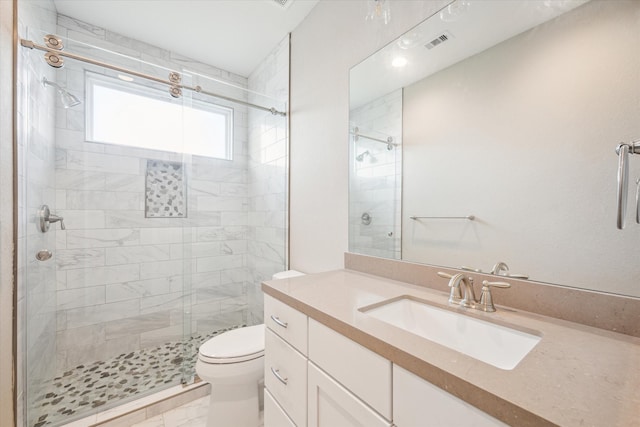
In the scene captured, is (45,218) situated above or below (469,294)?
above

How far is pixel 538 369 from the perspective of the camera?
1.69ft

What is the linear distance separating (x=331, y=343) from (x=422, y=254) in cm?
62

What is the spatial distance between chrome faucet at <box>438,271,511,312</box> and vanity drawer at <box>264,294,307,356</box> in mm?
528

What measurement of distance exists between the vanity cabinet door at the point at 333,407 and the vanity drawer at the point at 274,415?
0.17 meters

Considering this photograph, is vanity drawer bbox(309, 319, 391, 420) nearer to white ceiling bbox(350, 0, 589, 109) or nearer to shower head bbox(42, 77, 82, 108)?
white ceiling bbox(350, 0, 589, 109)

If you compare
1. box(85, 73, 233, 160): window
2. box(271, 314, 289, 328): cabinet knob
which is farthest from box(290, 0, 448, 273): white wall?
box(85, 73, 233, 160): window

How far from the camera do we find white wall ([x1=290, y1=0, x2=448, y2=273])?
1493 mm

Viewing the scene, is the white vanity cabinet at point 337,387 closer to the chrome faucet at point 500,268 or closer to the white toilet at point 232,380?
the white toilet at point 232,380

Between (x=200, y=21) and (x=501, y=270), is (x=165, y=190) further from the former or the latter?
(x=501, y=270)

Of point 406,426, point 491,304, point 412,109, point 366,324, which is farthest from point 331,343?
point 412,109

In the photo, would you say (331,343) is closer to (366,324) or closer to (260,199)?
(366,324)

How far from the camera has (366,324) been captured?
715 millimetres

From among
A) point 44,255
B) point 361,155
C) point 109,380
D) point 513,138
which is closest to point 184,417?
point 109,380

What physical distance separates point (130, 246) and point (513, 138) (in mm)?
2677
